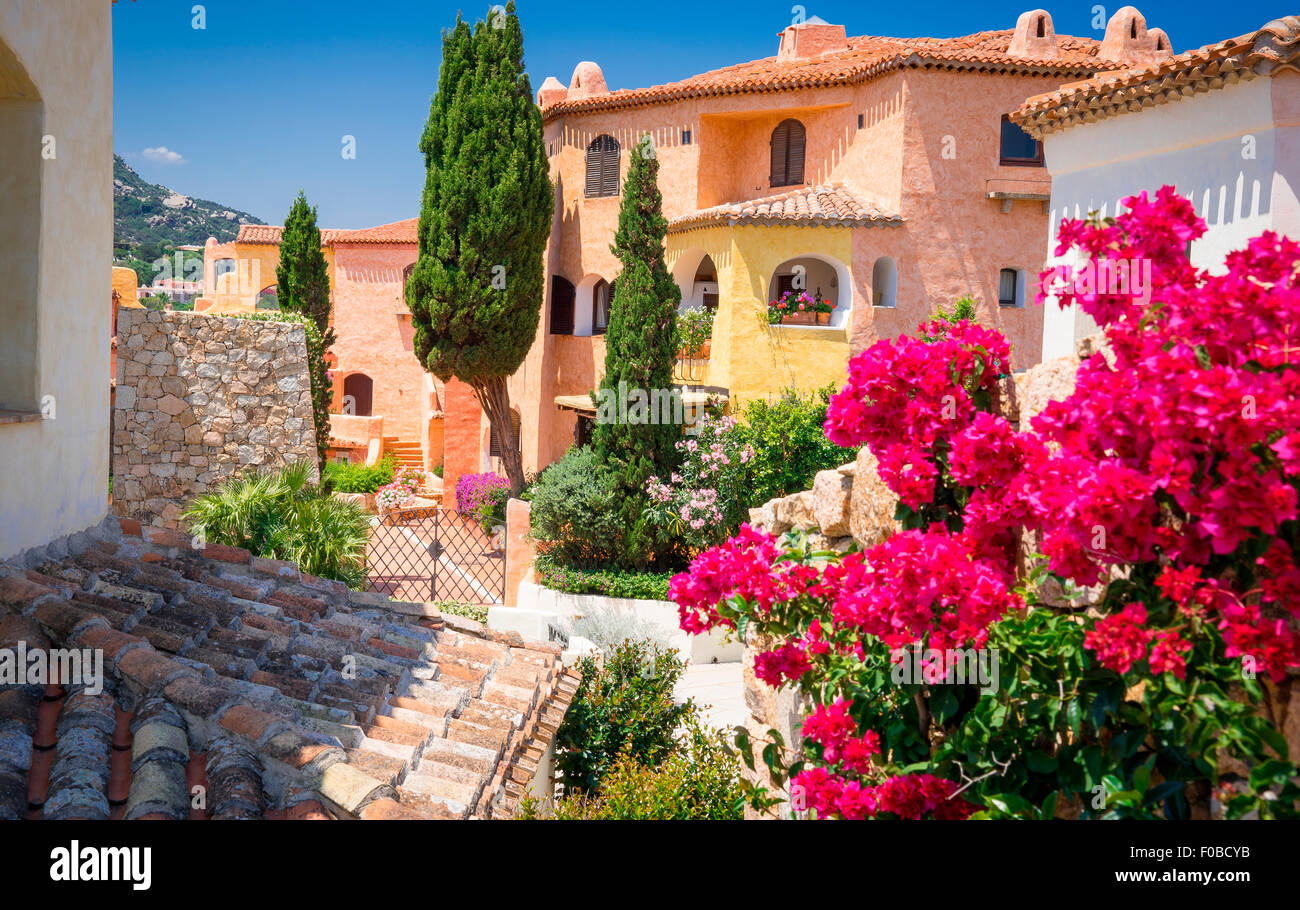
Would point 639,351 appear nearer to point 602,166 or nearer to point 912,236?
point 912,236

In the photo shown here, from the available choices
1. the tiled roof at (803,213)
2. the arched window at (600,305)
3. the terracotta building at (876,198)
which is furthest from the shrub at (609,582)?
the arched window at (600,305)

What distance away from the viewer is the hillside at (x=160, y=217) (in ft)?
170

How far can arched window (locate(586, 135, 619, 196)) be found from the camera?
25141 mm

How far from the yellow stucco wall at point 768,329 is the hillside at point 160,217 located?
3676 centimetres

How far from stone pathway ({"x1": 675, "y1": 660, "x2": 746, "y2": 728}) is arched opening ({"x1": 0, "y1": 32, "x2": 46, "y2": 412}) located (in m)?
9.11

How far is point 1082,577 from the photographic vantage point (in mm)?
2922

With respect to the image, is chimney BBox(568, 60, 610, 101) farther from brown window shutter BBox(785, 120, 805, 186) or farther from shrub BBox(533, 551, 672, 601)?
shrub BBox(533, 551, 672, 601)

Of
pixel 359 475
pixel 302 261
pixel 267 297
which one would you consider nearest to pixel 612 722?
pixel 359 475

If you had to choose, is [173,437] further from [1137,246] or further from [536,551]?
[1137,246]

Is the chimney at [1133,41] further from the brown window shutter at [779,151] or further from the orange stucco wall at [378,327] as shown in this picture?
the orange stucco wall at [378,327]

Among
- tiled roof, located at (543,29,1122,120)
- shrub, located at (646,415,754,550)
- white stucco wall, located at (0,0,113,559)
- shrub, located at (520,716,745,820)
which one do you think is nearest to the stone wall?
shrub, located at (646,415,754,550)

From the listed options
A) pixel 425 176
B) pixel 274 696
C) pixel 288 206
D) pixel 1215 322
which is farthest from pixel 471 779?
pixel 288 206

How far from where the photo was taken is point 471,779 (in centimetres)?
513
